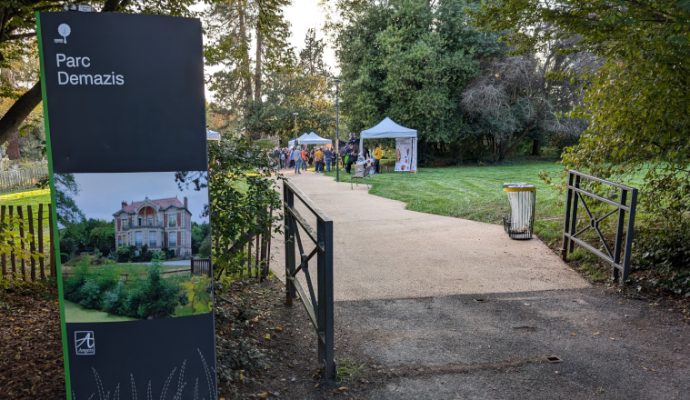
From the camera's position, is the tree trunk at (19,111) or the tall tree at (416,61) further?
the tall tree at (416,61)

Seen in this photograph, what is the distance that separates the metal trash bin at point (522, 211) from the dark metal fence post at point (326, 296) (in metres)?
5.66

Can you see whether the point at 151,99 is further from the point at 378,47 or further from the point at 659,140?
the point at 378,47

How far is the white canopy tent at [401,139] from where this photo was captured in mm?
24844

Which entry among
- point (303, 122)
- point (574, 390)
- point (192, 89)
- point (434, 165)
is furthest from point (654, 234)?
point (303, 122)

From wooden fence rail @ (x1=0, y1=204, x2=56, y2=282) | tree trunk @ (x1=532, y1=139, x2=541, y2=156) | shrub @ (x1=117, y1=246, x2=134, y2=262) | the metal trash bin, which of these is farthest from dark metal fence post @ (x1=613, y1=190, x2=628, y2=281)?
tree trunk @ (x1=532, y1=139, x2=541, y2=156)

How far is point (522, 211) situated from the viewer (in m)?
8.70

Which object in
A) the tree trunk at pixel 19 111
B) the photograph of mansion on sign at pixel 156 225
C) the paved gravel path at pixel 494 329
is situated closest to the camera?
the photograph of mansion on sign at pixel 156 225

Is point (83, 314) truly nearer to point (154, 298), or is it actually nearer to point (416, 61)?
point (154, 298)

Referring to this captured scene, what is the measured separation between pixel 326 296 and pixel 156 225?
1374 mm

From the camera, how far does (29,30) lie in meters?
6.61

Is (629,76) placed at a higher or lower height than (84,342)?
higher

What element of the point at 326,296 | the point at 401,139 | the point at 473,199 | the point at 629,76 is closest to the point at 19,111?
the point at 326,296

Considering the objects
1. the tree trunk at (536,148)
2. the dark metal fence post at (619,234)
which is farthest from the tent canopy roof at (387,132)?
the dark metal fence post at (619,234)

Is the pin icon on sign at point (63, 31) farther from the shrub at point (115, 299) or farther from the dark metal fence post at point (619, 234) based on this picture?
the dark metal fence post at point (619, 234)
